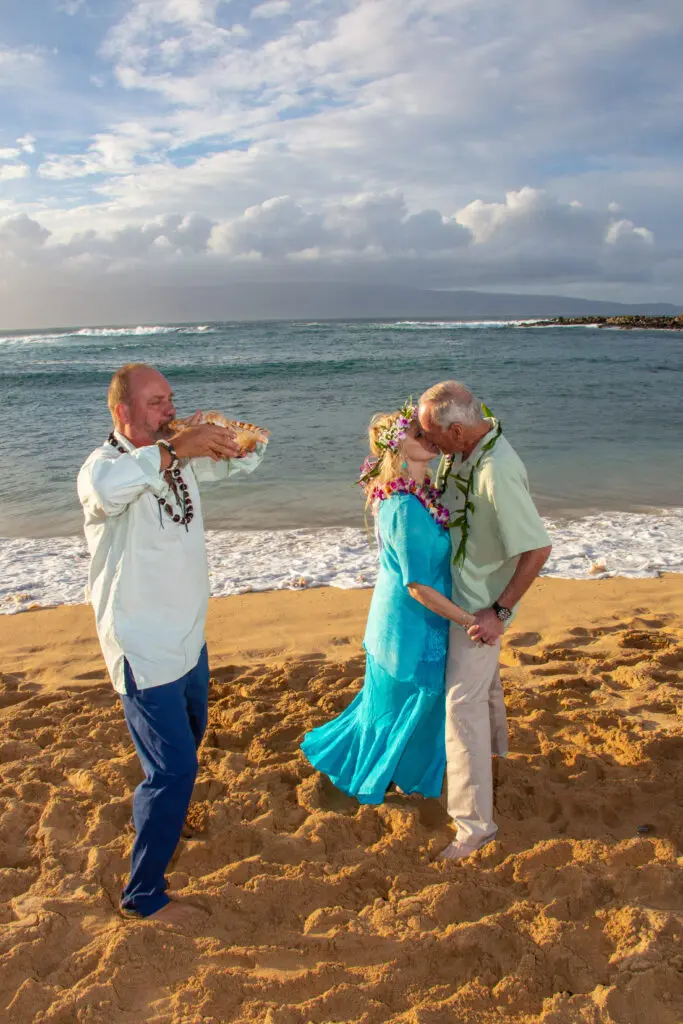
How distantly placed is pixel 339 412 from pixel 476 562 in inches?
625

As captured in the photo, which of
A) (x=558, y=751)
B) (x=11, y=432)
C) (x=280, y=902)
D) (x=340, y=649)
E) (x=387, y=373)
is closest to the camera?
(x=280, y=902)

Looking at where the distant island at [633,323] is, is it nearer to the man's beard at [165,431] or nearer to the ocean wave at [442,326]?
the ocean wave at [442,326]

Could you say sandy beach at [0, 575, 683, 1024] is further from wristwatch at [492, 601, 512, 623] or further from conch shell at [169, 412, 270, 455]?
conch shell at [169, 412, 270, 455]

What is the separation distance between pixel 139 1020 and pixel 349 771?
145 cm

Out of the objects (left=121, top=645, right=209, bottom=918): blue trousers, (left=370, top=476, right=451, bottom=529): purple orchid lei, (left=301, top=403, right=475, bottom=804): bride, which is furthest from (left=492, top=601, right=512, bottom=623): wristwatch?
(left=121, top=645, right=209, bottom=918): blue trousers

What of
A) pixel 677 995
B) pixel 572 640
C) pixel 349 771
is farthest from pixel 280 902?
pixel 572 640

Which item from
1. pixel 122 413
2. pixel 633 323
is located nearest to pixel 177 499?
pixel 122 413

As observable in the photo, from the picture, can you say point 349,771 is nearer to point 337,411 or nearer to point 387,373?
point 337,411

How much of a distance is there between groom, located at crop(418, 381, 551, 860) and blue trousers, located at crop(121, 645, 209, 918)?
115cm

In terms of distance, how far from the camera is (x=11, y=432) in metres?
16.6

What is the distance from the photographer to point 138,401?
2.59m

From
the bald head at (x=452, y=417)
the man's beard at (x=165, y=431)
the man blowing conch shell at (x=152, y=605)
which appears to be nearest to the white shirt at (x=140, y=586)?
the man blowing conch shell at (x=152, y=605)

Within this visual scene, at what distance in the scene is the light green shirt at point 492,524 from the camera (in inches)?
110

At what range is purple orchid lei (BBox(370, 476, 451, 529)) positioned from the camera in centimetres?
287
